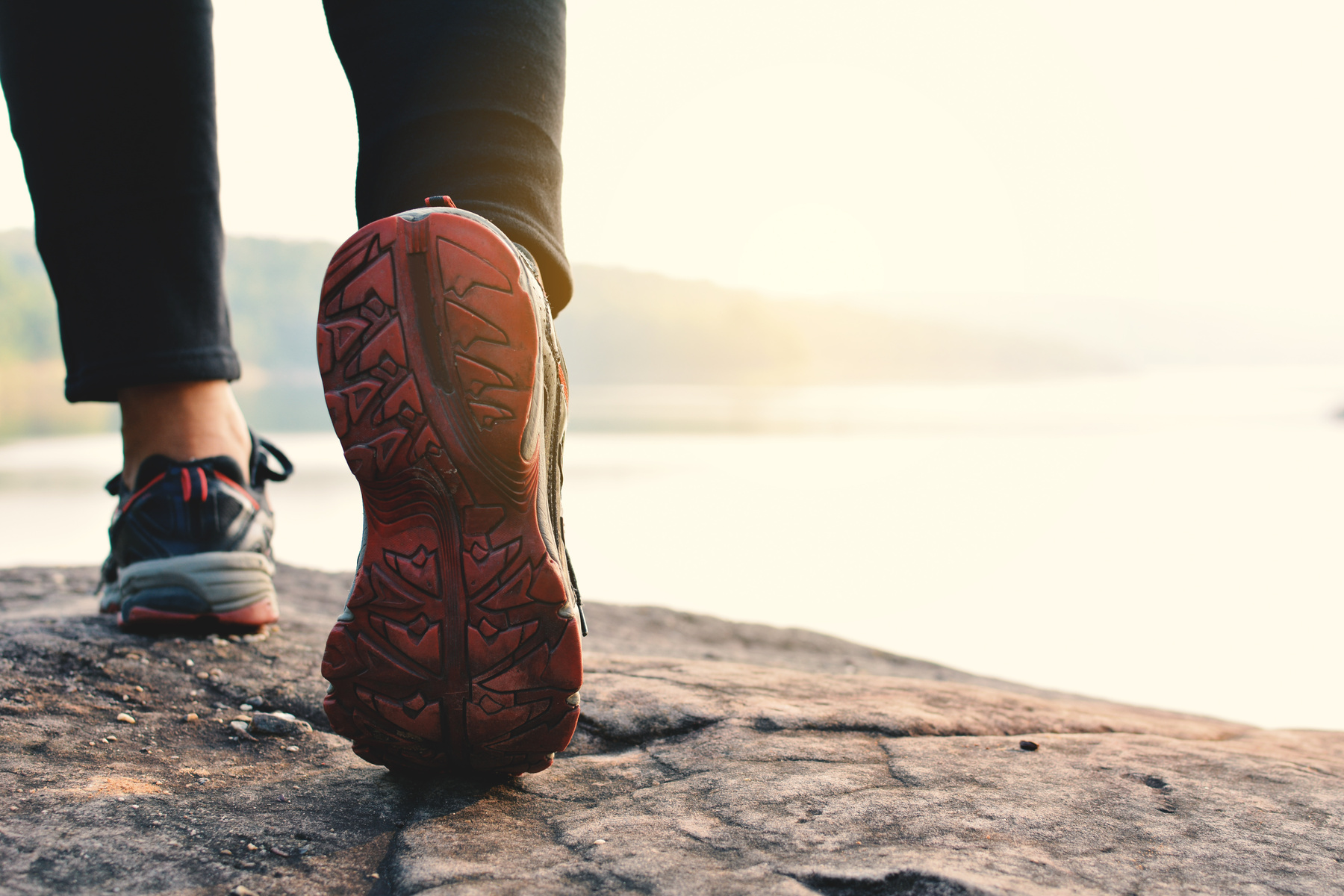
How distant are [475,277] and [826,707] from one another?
26.0 inches

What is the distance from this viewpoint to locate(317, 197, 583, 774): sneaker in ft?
2.13

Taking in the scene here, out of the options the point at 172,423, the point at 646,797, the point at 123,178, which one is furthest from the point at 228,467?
the point at 646,797

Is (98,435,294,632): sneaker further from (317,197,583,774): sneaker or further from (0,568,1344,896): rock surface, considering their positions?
(317,197,583,774): sneaker

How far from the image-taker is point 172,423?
1.15m

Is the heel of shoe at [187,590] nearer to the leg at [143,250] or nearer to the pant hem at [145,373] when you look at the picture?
the leg at [143,250]

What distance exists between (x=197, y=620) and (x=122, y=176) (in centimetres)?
55

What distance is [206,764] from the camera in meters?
0.81

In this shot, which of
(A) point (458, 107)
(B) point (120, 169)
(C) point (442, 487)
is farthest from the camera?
(B) point (120, 169)

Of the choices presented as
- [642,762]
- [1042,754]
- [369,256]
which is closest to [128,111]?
[369,256]

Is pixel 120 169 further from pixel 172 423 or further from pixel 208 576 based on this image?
pixel 208 576

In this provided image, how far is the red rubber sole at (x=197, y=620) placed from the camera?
111 cm

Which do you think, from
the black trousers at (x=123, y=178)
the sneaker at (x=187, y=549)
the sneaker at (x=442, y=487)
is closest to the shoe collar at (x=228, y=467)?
the sneaker at (x=187, y=549)

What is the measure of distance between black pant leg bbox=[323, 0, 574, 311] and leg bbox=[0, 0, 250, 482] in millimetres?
343

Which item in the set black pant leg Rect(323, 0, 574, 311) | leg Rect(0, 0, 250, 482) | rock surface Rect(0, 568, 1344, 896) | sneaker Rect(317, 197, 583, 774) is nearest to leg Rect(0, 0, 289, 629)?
leg Rect(0, 0, 250, 482)
